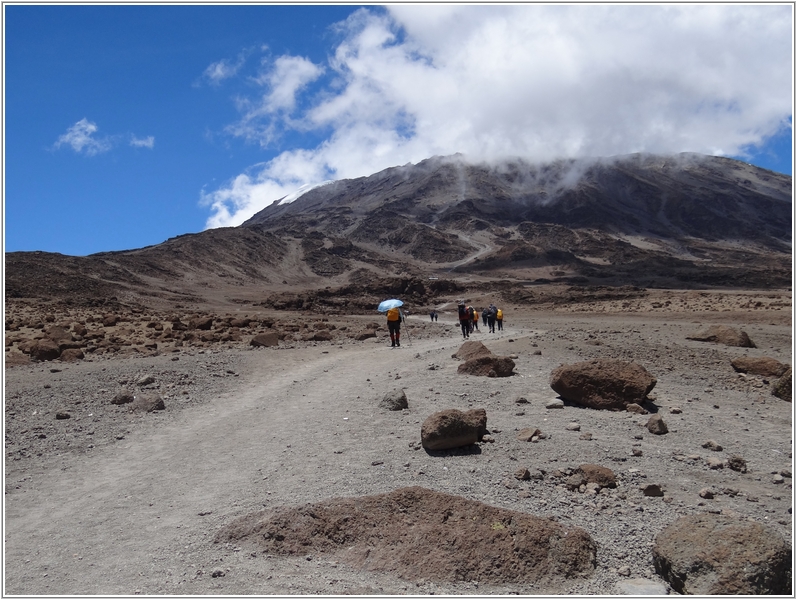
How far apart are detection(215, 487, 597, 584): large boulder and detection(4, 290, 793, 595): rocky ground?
10 centimetres

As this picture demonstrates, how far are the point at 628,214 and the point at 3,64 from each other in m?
153

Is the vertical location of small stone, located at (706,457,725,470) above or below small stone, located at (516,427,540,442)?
below

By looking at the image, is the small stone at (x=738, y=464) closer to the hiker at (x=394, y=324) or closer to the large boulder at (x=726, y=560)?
the large boulder at (x=726, y=560)

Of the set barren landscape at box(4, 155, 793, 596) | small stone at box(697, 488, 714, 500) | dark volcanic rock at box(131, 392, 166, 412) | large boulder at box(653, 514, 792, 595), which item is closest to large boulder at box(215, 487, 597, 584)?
barren landscape at box(4, 155, 793, 596)

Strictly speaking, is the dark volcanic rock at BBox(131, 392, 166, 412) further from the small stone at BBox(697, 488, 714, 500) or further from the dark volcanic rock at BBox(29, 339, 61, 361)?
the small stone at BBox(697, 488, 714, 500)

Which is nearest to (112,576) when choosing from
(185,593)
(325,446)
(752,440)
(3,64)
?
(185,593)

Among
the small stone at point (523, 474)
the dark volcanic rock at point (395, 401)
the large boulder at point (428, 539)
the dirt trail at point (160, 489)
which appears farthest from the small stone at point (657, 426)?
the dirt trail at point (160, 489)

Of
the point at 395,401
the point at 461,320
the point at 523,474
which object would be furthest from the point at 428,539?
the point at 461,320

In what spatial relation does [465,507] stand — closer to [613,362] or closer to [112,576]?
[112,576]

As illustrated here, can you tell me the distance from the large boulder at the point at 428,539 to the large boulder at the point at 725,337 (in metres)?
16.3

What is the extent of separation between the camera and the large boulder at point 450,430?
22.0 feet

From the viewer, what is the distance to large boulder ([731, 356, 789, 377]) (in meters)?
12.2

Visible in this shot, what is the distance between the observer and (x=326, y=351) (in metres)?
19.2

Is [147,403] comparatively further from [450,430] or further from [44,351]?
[44,351]
